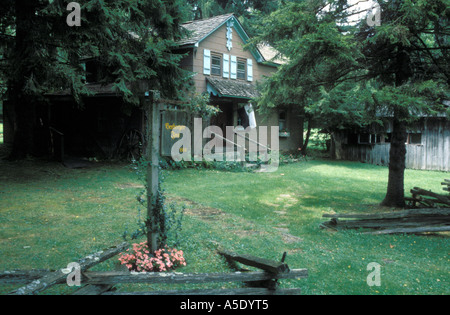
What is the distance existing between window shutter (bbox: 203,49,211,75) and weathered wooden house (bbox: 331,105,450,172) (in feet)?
30.3

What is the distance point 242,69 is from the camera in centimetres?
2191

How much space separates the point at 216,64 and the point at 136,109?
5.48 m

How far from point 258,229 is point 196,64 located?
12847 mm

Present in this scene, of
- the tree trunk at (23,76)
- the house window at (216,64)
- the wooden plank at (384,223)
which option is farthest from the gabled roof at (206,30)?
the wooden plank at (384,223)

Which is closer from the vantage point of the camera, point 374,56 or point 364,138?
point 374,56

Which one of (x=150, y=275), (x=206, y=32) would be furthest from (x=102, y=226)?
(x=206, y=32)

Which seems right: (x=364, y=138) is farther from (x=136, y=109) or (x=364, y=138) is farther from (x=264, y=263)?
(x=264, y=263)

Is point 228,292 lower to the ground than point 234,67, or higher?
lower

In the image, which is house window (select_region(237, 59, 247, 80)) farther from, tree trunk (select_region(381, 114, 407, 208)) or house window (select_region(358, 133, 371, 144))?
tree trunk (select_region(381, 114, 407, 208))

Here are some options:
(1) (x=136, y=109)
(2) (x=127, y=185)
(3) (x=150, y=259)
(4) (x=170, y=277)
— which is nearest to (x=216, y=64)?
(1) (x=136, y=109)

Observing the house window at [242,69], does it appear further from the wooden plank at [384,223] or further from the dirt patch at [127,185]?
the wooden plank at [384,223]

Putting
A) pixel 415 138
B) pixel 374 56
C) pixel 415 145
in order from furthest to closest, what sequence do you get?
pixel 415 138, pixel 415 145, pixel 374 56

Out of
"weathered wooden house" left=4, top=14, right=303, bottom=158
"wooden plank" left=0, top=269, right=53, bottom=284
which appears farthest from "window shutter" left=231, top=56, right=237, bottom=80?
"wooden plank" left=0, top=269, right=53, bottom=284

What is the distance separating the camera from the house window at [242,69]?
21644mm
